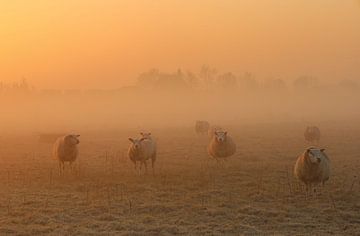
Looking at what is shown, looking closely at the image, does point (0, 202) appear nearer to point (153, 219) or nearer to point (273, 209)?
point (153, 219)

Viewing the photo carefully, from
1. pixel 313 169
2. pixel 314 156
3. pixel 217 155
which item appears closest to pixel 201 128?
pixel 217 155

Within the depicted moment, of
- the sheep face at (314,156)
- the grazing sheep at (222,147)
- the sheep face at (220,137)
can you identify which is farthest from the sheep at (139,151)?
the sheep face at (314,156)

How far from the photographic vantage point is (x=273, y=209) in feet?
44.8

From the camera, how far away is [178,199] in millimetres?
15172

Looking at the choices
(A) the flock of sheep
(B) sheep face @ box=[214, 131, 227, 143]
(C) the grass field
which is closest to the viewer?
(C) the grass field

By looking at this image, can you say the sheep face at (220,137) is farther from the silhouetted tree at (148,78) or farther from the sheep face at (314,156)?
the silhouetted tree at (148,78)

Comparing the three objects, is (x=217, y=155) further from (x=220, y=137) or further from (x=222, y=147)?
(x=220, y=137)

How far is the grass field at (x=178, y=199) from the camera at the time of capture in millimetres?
12031

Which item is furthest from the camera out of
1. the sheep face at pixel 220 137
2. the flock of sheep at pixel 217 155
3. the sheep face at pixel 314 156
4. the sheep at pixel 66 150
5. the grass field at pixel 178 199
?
the sheep face at pixel 220 137

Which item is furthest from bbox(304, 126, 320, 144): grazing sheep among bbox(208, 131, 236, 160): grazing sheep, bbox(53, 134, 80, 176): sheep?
bbox(53, 134, 80, 176): sheep

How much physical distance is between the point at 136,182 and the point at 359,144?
61.3ft

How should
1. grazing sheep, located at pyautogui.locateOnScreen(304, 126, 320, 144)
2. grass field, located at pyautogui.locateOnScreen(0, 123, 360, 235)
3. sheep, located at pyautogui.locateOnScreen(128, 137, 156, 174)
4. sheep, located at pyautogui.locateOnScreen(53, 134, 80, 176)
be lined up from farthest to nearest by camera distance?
1. grazing sheep, located at pyautogui.locateOnScreen(304, 126, 320, 144)
2. sheep, located at pyautogui.locateOnScreen(53, 134, 80, 176)
3. sheep, located at pyautogui.locateOnScreen(128, 137, 156, 174)
4. grass field, located at pyautogui.locateOnScreen(0, 123, 360, 235)

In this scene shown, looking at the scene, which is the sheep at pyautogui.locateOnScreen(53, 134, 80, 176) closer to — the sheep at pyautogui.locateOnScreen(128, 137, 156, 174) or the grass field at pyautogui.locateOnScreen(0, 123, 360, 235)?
the grass field at pyautogui.locateOnScreen(0, 123, 360, 235)

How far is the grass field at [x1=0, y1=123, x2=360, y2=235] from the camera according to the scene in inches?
474
